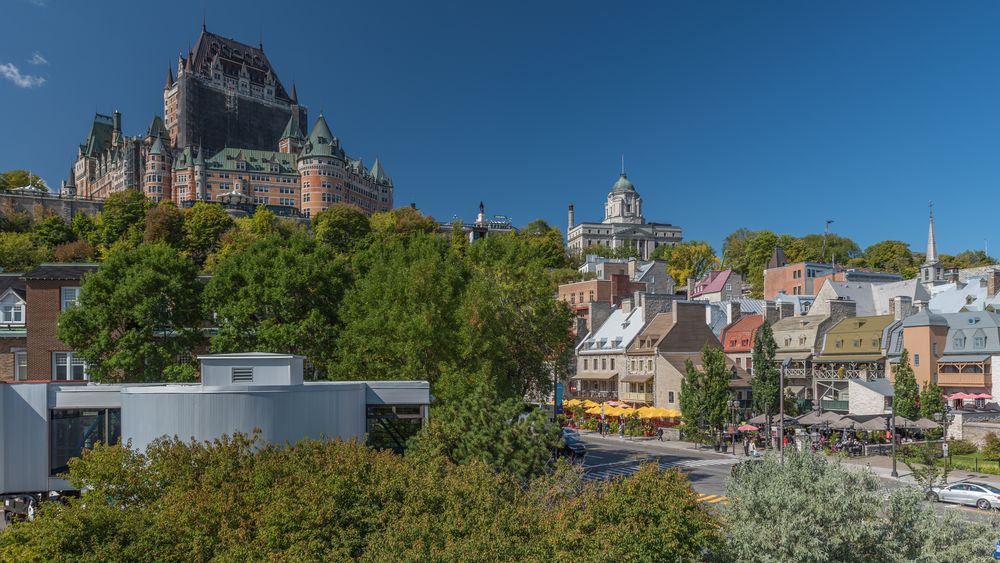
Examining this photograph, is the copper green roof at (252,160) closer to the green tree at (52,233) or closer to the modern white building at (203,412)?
the green tree at (52,233)

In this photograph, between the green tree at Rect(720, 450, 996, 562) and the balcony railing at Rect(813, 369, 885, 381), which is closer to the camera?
the green tree at Rect(720, 450, 996, 562)

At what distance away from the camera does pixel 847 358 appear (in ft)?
213

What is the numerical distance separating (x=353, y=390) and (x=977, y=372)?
160ft

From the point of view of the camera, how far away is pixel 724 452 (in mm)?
51188

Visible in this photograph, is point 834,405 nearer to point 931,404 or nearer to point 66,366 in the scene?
point 931,404

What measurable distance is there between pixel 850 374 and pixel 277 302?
152ft

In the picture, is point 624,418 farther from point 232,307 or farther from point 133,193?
point 133,193

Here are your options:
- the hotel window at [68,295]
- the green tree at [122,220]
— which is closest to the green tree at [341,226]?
the green tree at [122,220]

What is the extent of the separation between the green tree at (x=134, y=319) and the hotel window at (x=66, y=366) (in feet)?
17.6

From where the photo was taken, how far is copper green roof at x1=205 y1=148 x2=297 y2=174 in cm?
17312

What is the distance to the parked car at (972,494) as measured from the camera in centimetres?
3356

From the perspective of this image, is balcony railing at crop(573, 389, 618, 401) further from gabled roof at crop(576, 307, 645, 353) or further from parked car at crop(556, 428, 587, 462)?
parked car at crop(556, 428, 587, 462)

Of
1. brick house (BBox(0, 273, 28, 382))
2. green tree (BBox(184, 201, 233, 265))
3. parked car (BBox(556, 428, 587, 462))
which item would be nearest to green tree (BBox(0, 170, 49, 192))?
green tree (BBox(184, 201, 233, 265))

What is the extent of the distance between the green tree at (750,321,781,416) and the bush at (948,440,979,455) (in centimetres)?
1158
